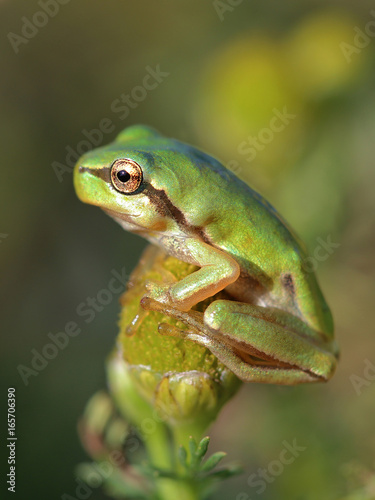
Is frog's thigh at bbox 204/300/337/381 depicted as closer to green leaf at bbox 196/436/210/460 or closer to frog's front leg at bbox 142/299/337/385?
frog's front leg at bbox 142/299/337/385

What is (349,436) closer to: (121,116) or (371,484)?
(371,484)

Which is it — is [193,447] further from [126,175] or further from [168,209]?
[126,175]

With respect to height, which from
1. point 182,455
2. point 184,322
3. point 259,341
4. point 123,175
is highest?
point 123,175

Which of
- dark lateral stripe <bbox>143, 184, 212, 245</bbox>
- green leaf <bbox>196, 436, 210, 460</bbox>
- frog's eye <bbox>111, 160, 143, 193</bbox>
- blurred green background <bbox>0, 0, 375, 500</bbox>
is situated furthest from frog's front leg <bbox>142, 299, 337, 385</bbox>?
blurred green background <bbox>0, 0, 375, 500</bbox>

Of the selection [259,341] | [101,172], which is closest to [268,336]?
[259,341]

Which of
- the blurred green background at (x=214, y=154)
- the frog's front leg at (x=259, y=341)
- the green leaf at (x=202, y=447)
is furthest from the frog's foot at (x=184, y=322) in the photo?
the blurred green background at (x=214, y=154)

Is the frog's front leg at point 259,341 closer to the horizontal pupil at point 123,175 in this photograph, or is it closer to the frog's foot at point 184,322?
the frog's foot at point 184,322

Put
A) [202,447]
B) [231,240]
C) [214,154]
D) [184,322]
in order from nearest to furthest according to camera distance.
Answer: [202,447] → [184,322] → [231,240] → [214,154]
